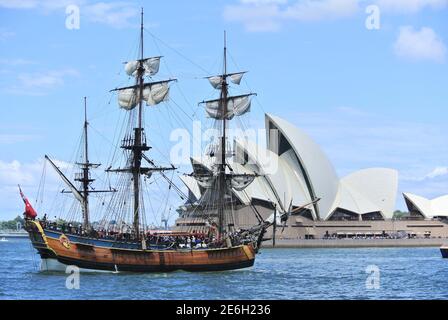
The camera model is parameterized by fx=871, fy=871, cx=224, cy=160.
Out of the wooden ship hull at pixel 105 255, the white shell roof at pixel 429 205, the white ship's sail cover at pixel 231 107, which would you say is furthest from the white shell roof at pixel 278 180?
the wooden ship hull at pixel 105 255

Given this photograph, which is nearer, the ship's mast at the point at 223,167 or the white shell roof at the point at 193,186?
the ship's mast at the point at 223,167

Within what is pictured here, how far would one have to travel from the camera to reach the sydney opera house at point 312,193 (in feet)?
395

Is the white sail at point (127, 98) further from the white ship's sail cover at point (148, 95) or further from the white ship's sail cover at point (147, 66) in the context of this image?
the white ship's sail cover at point (147, 66)

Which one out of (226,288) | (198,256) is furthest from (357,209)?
(226,288)

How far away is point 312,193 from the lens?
125938 mm

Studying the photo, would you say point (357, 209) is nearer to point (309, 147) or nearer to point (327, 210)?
point (327, 210)

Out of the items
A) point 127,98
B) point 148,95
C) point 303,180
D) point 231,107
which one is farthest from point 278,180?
point 148,95

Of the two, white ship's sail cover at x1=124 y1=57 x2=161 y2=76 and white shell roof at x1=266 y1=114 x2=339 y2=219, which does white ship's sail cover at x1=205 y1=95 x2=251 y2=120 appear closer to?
white ship's sail cover at x1=124 y1=57 x2=161 y2=76

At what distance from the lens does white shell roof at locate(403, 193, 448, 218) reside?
476 ft

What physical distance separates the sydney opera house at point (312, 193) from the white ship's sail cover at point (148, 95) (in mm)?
46098

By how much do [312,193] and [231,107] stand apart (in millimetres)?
58383

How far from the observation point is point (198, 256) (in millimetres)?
57531
